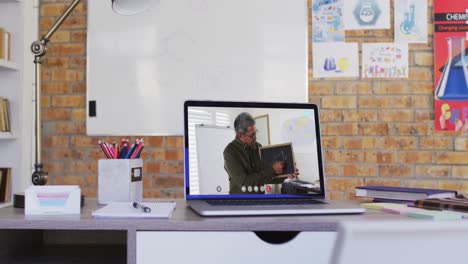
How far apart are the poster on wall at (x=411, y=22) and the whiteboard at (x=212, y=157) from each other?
5.67 feet

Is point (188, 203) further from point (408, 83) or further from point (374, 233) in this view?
point (408, 83)

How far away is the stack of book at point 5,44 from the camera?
2430 mm

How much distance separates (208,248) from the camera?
0.97 metres

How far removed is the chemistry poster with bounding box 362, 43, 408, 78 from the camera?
261 centimetres

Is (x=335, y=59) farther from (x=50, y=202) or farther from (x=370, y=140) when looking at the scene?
(x=50, y=202)

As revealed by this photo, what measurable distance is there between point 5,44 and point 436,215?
7.47 feet

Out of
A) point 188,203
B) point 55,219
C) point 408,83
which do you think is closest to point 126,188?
point 188,203

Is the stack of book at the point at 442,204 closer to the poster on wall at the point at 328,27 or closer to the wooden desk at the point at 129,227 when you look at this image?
the wooden desk at the point at 129,227

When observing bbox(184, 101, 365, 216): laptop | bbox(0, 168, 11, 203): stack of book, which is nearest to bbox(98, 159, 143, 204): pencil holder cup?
bbox(184, 101, 365, 216): laptop

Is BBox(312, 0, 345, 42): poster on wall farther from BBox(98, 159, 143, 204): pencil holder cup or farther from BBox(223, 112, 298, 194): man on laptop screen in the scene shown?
BBox(98, 159, 143, 204): pencil holder cup

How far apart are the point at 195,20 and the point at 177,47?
7.1 inches

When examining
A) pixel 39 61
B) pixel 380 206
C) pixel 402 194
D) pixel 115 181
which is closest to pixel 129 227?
pixel 115 181

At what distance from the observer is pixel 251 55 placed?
2.60 meters

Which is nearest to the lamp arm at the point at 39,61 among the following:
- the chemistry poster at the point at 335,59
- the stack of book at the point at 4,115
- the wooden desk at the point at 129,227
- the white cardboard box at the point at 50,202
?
the wooden desk at the point at 129,227
